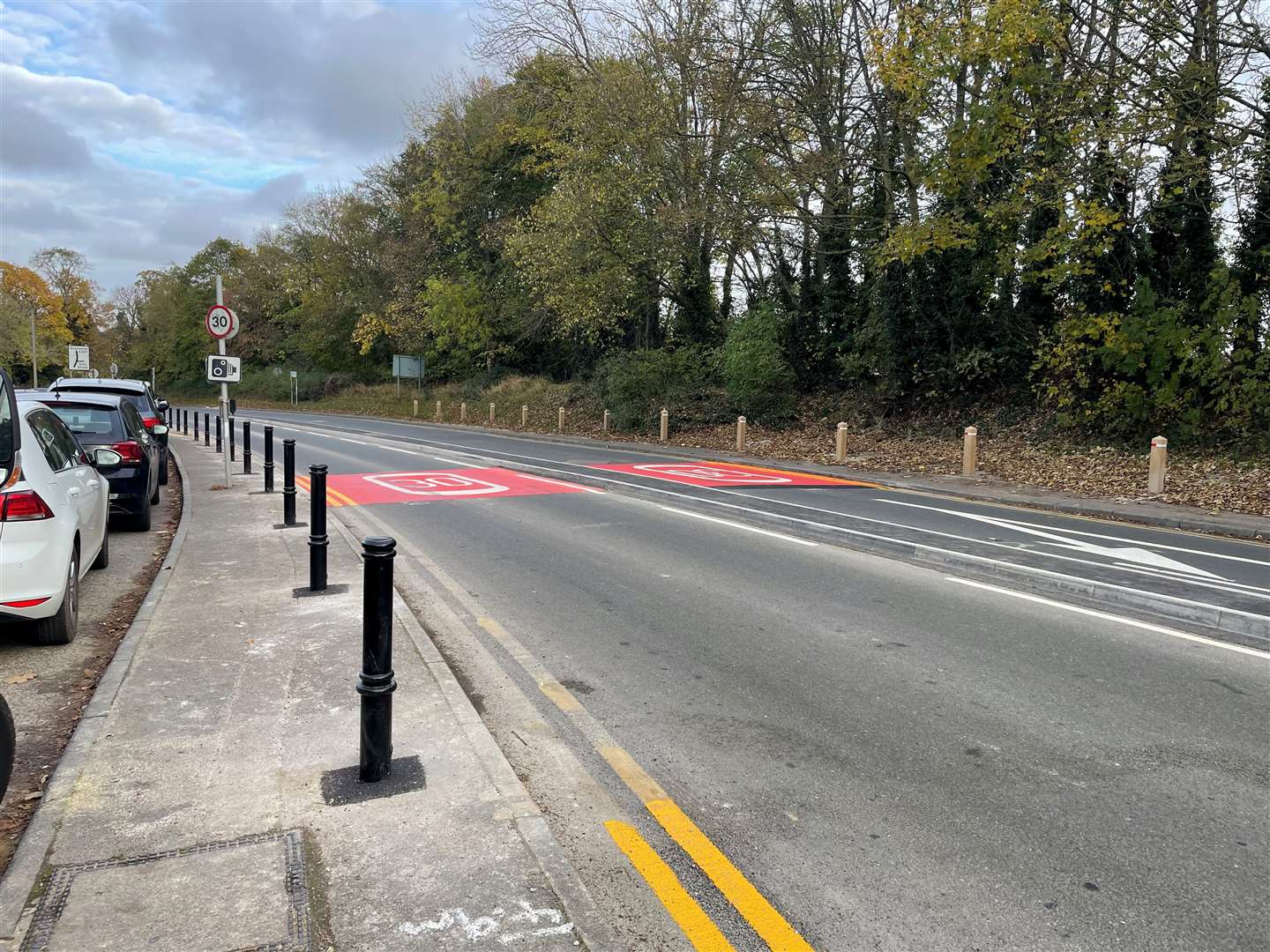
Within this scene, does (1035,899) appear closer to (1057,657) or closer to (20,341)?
(1057,657)

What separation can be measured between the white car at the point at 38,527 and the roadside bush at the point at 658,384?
22127mm

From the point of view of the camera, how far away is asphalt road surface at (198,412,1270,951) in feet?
9.95

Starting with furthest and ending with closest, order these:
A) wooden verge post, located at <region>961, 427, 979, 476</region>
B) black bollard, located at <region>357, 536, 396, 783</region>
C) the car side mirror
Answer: wooden verge post, located at <region>961, 427, 979, 476</region> → the car side mirror → black bollard, located at <region>357, 536, 396, 783</region>

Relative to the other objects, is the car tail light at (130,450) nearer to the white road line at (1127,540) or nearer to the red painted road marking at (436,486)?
the red painted road marking at (436,486)

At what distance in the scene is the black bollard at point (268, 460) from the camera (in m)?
12.4

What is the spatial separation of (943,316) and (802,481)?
26.8ft

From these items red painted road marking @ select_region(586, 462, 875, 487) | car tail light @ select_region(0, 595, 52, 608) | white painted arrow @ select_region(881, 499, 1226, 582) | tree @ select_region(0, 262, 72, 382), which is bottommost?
red painted road marking @ select_region(586, 462, 875, 487)

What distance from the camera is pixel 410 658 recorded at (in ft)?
17.6

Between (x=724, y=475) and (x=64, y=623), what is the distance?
503 inches

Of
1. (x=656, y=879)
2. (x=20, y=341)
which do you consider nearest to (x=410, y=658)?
(x=656, y=879)

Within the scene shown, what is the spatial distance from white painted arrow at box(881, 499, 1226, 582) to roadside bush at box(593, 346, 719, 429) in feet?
54.0

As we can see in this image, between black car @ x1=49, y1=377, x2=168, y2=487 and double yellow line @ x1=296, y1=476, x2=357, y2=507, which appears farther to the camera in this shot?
black car @ x1=49, y1=377, x2=168, y2=487

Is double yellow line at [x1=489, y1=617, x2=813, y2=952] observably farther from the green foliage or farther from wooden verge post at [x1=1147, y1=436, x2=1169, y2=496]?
the green foliage

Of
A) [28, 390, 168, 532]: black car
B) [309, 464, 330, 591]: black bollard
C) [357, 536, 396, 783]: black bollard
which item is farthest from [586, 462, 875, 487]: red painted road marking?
[357, 536, 396, 783]: black bollard
